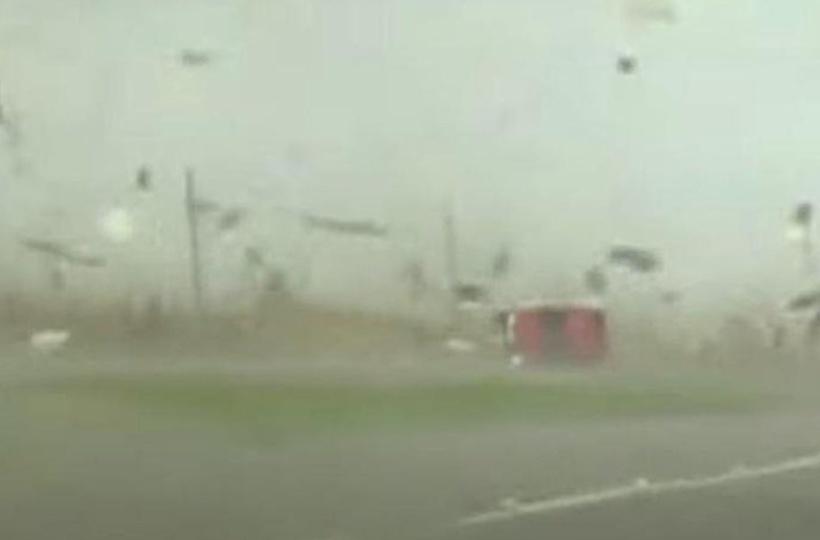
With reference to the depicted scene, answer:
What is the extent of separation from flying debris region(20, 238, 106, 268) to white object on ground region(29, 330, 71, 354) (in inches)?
1.4

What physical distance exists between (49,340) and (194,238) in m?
0.09

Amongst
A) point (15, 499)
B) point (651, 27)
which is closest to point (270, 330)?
point (15, 499)

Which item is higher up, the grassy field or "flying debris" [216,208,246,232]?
"flying debris" [216,208,246,232]

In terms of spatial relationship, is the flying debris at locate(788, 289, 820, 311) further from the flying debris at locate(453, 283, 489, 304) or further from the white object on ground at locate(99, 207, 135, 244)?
the white object on ground at locate(99, 207, 135, 244)

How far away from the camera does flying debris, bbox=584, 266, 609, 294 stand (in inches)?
39.2

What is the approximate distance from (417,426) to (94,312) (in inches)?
7.0

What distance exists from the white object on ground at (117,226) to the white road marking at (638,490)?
8.9 inches

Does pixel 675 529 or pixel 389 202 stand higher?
pixel 389 202

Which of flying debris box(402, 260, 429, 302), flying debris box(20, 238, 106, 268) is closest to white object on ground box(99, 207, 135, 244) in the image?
flying debris box(20, 238, 106, 268)

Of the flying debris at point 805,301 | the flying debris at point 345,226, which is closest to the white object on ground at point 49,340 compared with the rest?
the flying debris at point 345,226

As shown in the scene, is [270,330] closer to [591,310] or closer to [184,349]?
[184,349]

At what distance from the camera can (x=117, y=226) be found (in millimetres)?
973

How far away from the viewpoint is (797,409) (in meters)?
1.01

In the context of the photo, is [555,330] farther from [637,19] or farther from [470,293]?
[637,19]
